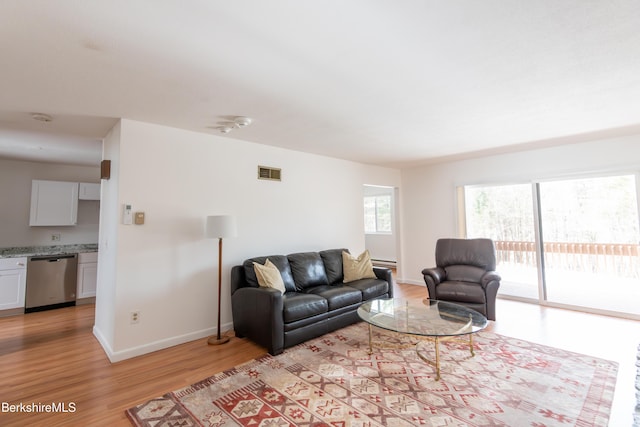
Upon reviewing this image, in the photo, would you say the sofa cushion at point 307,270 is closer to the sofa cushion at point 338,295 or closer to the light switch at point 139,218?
the sofa cushion at point 338,295

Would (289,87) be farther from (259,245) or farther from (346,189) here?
(346,189)

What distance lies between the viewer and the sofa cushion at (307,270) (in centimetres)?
377

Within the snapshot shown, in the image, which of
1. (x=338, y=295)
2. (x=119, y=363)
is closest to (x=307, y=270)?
(x=338, y=295)

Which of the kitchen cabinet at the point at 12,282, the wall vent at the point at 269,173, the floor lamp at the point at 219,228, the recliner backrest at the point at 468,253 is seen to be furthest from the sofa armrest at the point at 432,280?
the kitchen cabinet at the point at 12,282

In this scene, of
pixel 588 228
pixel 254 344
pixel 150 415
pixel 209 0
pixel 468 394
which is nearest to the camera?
pixel 209 0

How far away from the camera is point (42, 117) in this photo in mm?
2867

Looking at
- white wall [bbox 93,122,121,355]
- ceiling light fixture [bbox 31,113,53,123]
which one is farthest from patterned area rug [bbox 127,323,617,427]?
ceiling light fixture [bbox 31,113,53,123]

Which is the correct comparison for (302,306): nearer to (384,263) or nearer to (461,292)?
(461,292)

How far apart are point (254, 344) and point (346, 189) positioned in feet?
10.0

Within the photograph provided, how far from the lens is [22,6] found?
55.4 inches

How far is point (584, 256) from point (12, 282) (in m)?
8.45

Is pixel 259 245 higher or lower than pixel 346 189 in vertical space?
lower

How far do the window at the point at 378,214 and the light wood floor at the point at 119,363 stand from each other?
461cm

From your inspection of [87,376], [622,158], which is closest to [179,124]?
[87,376]
